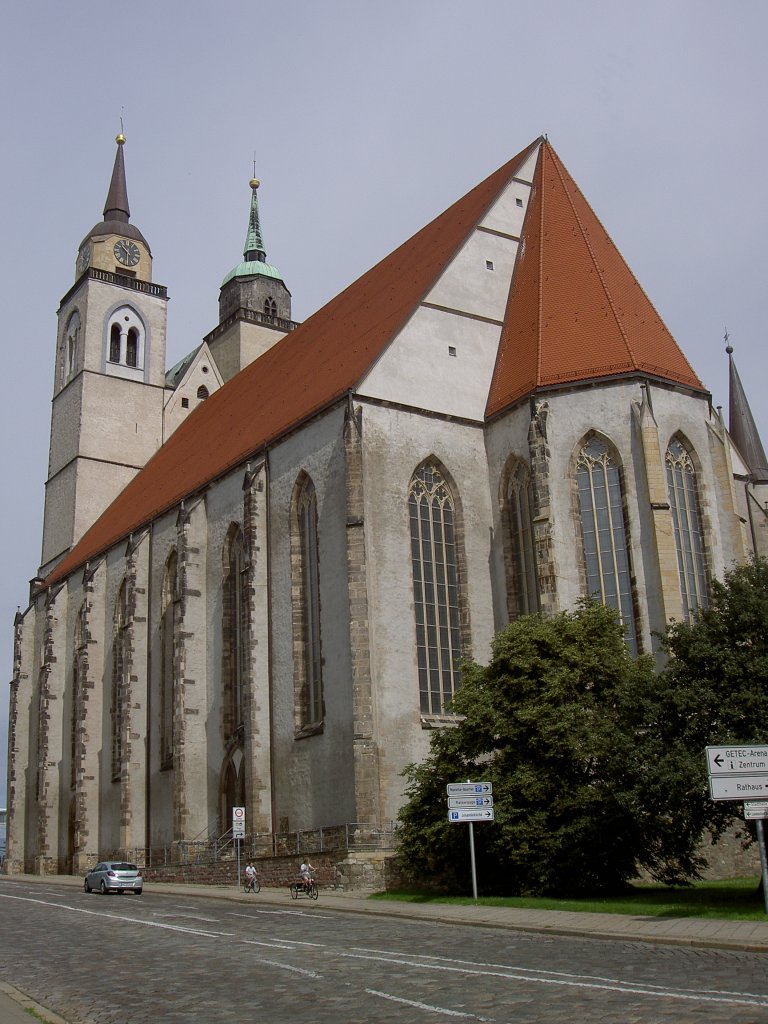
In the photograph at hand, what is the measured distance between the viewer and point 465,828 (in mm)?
20812

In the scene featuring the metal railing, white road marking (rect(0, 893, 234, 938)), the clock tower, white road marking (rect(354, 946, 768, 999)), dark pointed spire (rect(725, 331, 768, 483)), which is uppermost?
the clock tower

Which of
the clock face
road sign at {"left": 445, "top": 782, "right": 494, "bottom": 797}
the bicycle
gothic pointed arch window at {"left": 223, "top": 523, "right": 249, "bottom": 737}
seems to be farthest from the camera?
the clock face

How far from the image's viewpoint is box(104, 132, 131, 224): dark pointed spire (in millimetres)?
53562

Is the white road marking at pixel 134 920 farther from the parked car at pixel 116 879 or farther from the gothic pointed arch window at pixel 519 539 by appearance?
the gothic pointed arch window at pixel 519 539

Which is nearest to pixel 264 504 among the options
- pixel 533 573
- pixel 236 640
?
pixel 236 640

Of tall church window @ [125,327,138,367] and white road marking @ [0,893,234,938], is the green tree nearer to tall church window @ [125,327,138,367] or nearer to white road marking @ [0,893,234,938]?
white road marking @ [0,893,234,938]

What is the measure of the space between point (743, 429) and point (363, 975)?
30.3 meters

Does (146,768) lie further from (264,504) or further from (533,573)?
(533,573)

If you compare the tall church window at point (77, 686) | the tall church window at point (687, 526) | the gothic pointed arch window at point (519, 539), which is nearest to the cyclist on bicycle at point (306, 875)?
the gothic pointed arch window at point (519, 539)

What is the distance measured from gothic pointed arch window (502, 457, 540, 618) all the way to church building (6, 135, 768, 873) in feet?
0.25

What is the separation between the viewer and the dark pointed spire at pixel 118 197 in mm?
53562

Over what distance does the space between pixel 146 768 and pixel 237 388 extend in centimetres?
1510

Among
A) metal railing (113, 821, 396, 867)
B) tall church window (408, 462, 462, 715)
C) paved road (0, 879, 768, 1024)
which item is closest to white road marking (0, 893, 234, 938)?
paved road (0, 879, 768, 1024)

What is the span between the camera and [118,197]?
53.9 meters
